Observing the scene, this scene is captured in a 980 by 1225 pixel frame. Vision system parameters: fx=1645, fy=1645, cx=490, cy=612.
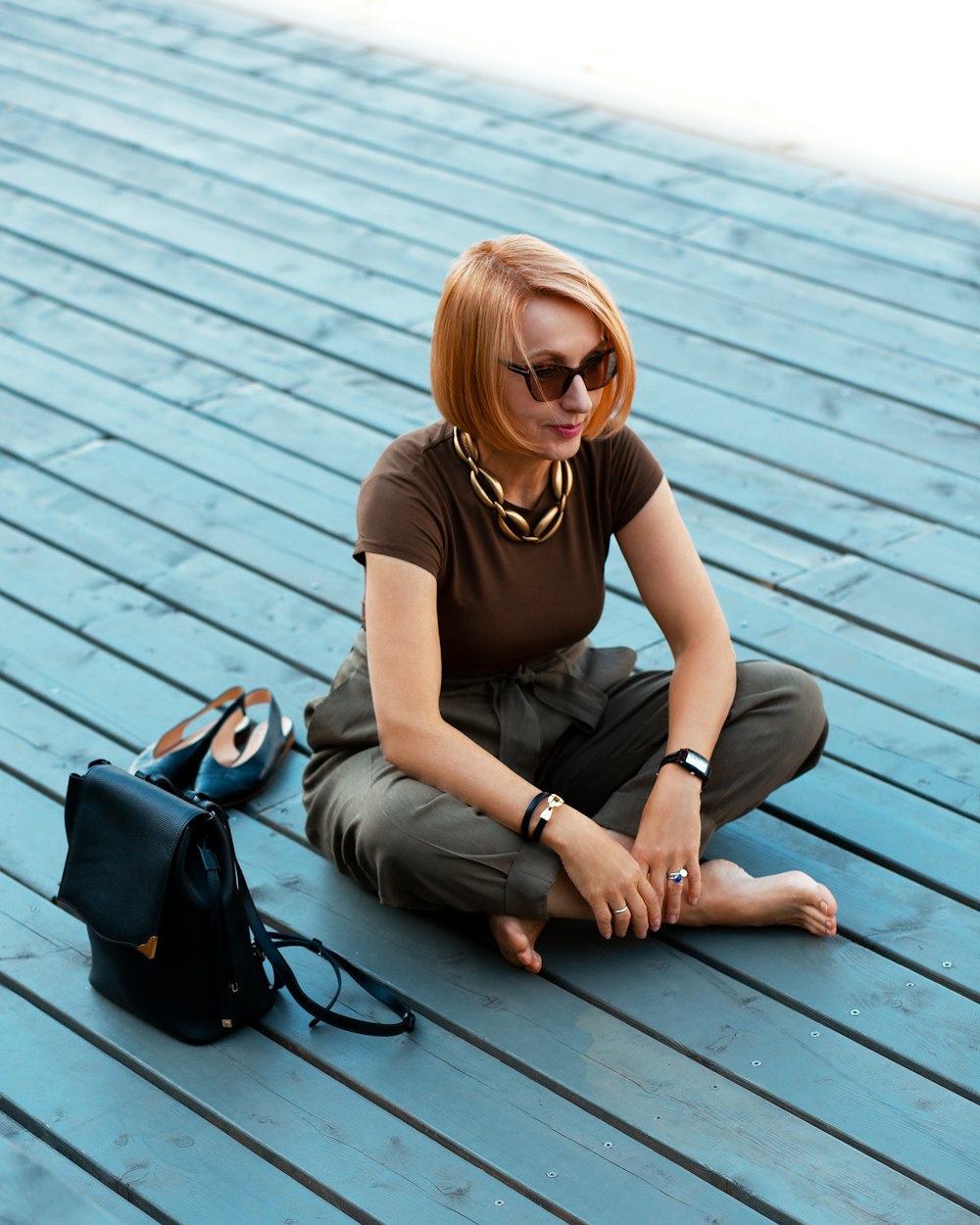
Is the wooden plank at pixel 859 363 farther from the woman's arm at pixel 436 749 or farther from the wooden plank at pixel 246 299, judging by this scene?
the woman's arm at pixel 436 749

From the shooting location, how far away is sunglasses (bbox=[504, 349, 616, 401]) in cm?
195

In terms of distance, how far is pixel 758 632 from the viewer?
2.81 m

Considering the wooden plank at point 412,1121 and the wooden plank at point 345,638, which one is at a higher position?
the wooden plank at point 345,638

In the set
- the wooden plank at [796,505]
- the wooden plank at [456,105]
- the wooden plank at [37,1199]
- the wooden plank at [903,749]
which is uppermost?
the wooden plank at [456,105]

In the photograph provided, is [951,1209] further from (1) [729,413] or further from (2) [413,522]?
(1) [729,413]

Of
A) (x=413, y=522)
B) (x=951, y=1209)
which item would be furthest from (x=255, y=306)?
(x=951, y=1209)

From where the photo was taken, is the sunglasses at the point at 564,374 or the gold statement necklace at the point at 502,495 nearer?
the sunglasses at the point at 564,374

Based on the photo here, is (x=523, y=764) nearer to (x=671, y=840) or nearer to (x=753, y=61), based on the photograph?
(x=671, y=840)

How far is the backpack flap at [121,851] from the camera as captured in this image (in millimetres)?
1871

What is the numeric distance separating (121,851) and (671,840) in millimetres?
676

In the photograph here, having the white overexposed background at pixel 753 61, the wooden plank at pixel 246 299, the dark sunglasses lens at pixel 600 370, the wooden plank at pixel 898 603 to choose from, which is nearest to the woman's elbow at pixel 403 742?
the dark sunglasses lens at pixel 600 370

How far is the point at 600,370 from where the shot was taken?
6.53ft

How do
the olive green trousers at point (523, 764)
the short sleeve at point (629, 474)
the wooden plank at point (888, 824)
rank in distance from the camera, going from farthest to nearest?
the wooden plank at point (888, 824) → the short sleeve at point (629, 474) → the olive green trousers at point (523, 764)

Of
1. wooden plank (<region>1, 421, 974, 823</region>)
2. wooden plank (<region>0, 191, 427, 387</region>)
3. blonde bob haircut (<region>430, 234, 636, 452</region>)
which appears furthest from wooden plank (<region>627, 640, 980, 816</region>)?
wooden plank (<region>0, 191, 427, 387</region>)
